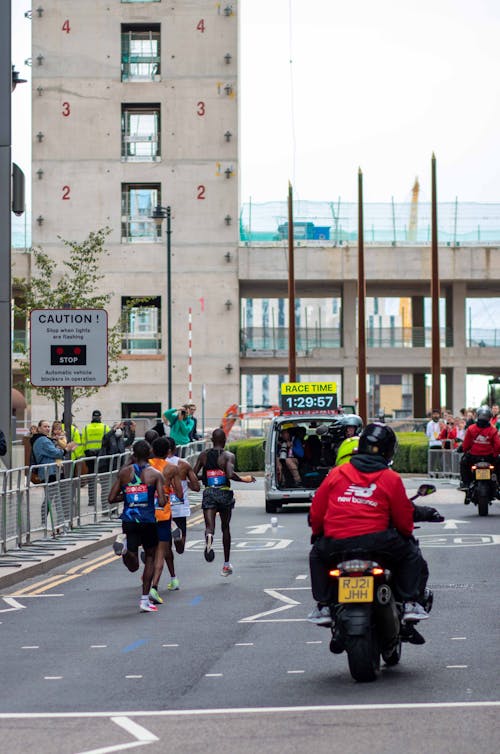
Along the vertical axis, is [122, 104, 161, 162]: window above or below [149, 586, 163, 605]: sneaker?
above

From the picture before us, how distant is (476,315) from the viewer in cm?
8744

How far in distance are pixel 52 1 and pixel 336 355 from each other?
20289 millimetres

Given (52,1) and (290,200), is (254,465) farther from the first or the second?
(52,1)

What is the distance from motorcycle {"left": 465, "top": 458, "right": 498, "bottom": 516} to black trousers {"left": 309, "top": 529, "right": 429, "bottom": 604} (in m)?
16.0

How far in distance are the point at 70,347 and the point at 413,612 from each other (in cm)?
1500

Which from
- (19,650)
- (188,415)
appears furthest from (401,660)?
(188,415)

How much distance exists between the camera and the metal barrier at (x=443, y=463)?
3912cm

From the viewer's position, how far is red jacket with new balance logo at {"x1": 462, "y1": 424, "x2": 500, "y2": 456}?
26250 mm

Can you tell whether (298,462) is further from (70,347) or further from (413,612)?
(413,612)

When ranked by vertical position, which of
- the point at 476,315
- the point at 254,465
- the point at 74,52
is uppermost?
the point at 74,52

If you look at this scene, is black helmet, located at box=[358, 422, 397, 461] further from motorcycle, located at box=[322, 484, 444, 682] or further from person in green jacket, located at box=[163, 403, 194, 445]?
person in green jacket, located at box=[163, 403, 194, 445]

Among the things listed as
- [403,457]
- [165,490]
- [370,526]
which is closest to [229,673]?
[370,526]

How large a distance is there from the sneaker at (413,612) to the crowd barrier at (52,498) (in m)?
9.68

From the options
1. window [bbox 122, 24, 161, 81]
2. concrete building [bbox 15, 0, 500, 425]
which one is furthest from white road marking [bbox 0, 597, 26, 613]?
window [bbox 122, 24, 161, 81]
